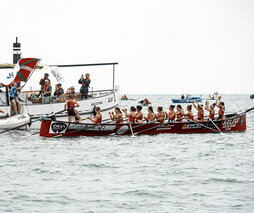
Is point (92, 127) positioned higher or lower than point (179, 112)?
lower

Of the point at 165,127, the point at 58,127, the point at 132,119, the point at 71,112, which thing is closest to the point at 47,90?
the point at 71,112

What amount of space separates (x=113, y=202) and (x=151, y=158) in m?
7.18

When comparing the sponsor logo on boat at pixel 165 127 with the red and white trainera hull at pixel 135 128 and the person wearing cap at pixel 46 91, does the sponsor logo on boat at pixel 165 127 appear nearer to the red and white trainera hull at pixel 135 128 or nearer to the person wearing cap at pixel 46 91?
the red and white trainera hull at pixel 135 128

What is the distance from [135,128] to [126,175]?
9.55m

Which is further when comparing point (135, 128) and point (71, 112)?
point (71, 112)

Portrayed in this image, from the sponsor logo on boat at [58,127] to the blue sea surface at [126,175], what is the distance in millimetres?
495

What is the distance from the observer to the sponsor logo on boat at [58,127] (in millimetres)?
24875

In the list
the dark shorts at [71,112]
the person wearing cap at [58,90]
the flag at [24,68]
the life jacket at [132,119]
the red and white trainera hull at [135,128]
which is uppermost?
the flag at [24,68]

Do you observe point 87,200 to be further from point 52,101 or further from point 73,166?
point 52,101

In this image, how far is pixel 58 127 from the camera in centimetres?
2497

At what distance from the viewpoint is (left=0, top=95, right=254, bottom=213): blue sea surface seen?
13312 mm

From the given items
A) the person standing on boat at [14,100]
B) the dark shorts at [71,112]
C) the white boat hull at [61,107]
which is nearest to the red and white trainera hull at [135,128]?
the dark shorts at [71,112]

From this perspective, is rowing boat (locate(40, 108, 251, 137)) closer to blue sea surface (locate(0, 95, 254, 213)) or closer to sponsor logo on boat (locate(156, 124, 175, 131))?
sponsor logo on boat (locate(156, 124, 175, 131))

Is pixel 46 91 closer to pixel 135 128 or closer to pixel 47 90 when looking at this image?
pixel 47 90
